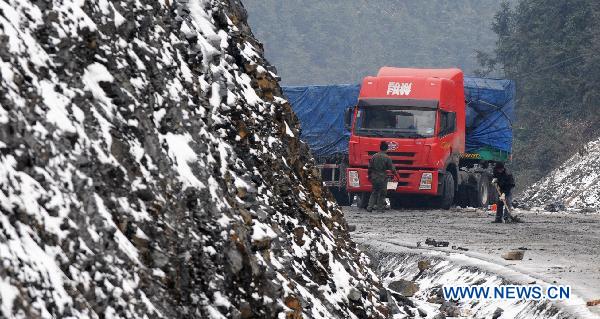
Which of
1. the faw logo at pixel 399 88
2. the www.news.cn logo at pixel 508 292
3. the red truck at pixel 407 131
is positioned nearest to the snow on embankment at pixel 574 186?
the red truck at pixel 407 131

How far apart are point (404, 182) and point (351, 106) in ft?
14.5

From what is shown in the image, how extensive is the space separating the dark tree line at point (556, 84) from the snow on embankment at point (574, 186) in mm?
5930

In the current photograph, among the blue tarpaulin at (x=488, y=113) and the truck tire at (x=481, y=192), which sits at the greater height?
the blue tarpaulin at (x=488, y=113)

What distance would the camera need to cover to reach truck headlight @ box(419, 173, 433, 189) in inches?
1091

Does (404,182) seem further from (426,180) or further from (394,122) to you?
(394,122)

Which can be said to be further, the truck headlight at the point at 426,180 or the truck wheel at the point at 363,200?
the truck wheel at the point at 363,200

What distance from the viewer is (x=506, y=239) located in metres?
19.4

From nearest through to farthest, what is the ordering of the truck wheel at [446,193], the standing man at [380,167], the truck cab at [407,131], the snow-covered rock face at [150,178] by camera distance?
the snow-covered rock face at [150,178] < the standing man at [380,167] < the truck cab at [407,131] < the truck wheel at [446,193]

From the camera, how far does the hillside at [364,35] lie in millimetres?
130375

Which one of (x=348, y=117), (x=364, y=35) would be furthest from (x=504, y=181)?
(x=364, y=35)

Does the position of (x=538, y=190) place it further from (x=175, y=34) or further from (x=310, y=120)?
(x=175, y=34)

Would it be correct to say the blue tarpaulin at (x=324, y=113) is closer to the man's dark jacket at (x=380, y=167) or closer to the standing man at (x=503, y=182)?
the man's dark jacket at (x=380, y=167)

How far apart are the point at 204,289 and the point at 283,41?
429 ft

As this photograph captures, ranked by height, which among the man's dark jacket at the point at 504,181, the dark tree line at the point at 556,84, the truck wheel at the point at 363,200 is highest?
the dark tree line at the point at 556,84
